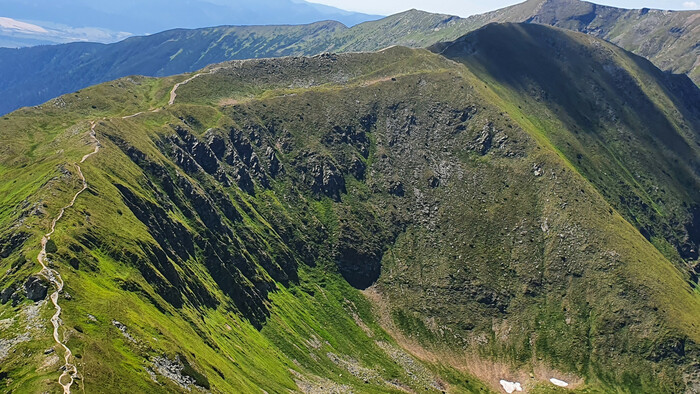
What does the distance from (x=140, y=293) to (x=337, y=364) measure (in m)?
82.4

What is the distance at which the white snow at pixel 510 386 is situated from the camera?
618 feet

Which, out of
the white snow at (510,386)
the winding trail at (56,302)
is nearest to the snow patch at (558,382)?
the white snow at (510,386)

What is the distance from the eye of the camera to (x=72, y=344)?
8019 centimetres

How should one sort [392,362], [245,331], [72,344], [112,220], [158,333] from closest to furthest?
[72,344] < [158,333] < [112,220] < [245,331] < [392,362]

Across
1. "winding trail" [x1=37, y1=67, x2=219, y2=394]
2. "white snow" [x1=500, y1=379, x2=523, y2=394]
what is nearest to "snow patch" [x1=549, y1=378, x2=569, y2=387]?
"white snow" [x1=500, y1=379, x2=523, y2=394]

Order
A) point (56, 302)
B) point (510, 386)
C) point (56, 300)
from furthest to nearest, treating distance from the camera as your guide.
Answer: point (510, 386)
point (56, 300)
point (56, 302)

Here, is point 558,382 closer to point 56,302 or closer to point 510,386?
point 510,386

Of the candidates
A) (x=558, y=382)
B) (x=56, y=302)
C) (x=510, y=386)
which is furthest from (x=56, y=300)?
(x=558, y=382)

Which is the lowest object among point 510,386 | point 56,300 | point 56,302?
point 510,386

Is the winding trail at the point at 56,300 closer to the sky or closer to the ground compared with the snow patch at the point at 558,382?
closer to the sky

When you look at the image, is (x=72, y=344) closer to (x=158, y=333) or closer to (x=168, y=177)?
(x=158, y=333)

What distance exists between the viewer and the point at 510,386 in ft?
625

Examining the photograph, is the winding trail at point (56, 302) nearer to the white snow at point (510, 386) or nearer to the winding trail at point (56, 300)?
the winding trail at point (56, 300)

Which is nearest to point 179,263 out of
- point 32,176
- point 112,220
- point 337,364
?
point 112,220
